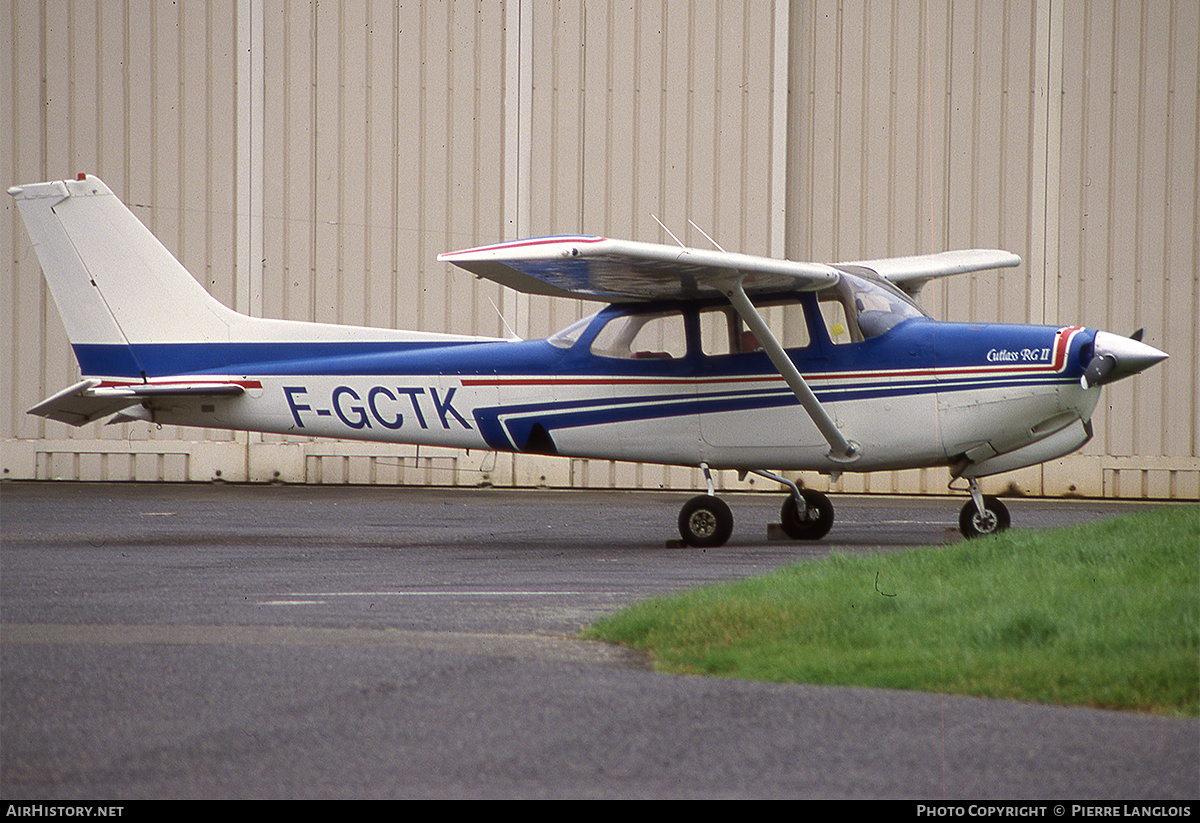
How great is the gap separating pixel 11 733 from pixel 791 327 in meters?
7.28

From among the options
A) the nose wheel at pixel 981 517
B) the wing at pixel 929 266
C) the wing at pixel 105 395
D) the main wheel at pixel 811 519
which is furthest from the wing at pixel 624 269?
the wing at pixel 105 395

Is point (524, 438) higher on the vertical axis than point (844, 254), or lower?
lower

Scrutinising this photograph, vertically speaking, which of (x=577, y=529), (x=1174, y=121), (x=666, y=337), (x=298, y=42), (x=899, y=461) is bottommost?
(x=577, y=529)

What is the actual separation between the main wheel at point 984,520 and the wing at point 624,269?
6.83 feet

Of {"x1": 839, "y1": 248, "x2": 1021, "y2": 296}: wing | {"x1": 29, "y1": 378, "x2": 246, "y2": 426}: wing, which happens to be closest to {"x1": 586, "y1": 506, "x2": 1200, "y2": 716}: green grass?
{"x1": 839, "y1": 248, "x2": 1021, "y2": 296}: wing

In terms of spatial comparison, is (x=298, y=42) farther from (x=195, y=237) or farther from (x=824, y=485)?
(x=824, y=485)

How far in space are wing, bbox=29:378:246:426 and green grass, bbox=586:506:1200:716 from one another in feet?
19.9

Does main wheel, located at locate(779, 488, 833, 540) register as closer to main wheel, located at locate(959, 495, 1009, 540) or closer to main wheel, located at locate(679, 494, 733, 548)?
main wheel, located at locate(679, 494, 733, 548)

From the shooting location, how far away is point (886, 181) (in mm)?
17547

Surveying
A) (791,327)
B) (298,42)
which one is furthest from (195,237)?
(791,327)

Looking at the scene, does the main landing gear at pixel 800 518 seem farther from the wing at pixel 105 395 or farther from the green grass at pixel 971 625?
the wing at pixel 105 395

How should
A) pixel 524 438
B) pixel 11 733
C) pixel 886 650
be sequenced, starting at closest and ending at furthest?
pixel 11 733, pixel 886 650, pixel 524 438

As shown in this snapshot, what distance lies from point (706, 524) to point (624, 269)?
2140 mm

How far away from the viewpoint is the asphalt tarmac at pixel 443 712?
340 cm
